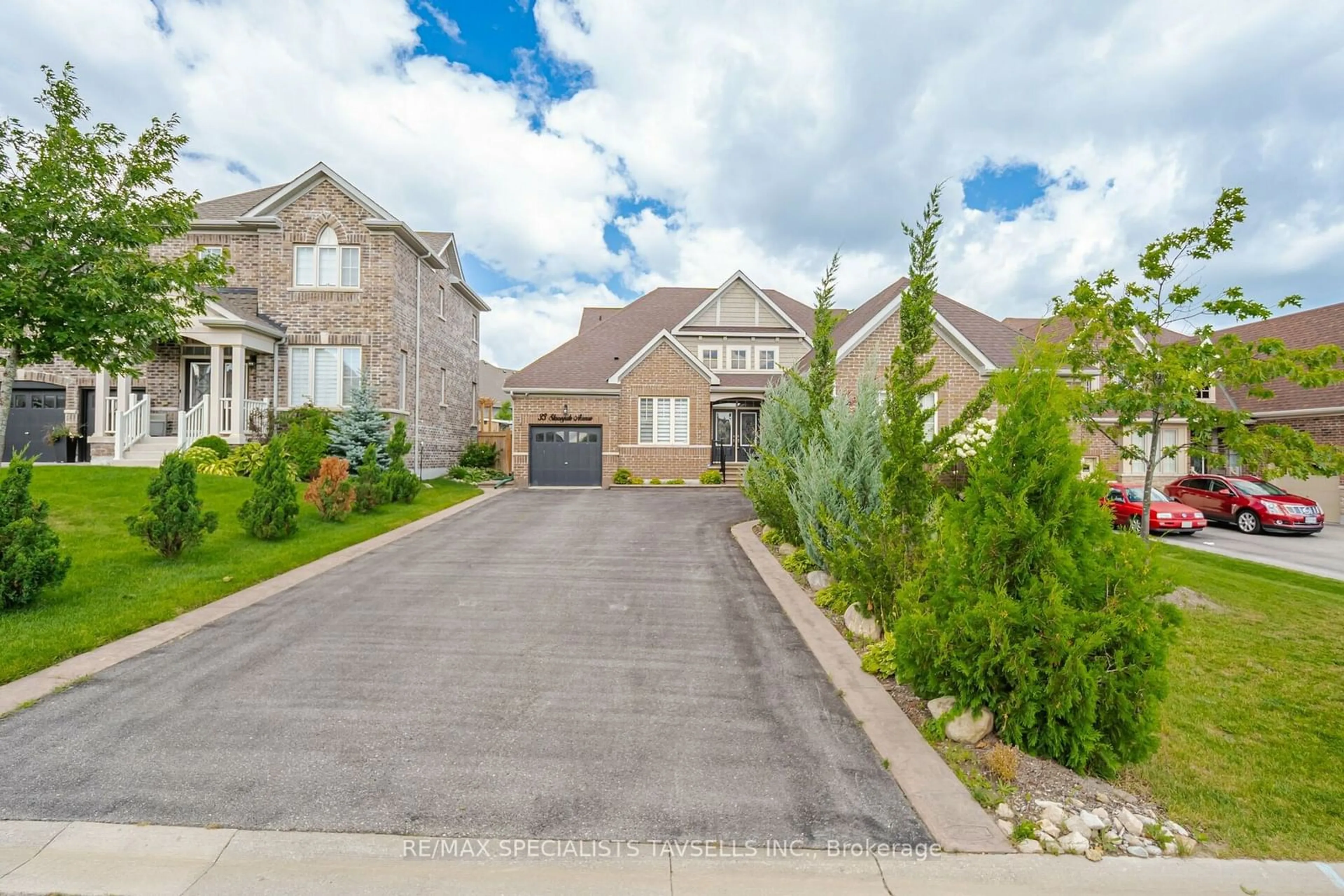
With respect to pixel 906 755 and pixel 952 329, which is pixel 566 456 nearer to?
pixel 952 329

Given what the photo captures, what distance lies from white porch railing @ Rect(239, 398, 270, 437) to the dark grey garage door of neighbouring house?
243 inches

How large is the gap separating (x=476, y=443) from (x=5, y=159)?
19.1m

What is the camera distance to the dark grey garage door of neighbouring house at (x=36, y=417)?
18.8 meters

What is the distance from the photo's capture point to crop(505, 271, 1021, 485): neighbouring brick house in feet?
65.7

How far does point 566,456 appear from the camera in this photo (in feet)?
76.3

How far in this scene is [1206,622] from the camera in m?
7.84

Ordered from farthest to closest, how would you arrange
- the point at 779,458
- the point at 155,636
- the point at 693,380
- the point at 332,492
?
1. the point at 693,380
2. the point at 332,492
3. the point at 779,458
4. the point at 155,636

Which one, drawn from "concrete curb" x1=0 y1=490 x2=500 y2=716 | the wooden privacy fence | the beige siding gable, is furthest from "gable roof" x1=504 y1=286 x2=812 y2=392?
"concrete curb" x1=0 y1=490 x2=500 y2=716

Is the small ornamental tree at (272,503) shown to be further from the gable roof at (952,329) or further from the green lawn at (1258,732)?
the gable roof at (952,329)

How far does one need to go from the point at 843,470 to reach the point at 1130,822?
17.0 feet

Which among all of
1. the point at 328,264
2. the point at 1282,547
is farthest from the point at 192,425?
the point at 1282,547

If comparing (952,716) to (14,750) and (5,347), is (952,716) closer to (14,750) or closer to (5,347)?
(14,750)

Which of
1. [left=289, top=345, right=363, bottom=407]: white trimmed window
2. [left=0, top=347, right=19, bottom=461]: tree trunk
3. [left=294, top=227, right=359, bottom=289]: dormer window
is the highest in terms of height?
[left=294, top=227, right=359, bottom=289]: dormer window

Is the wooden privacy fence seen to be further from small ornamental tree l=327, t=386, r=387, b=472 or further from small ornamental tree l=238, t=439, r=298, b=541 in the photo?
small ornamental tree l=238, t=439, r=298, b=541
